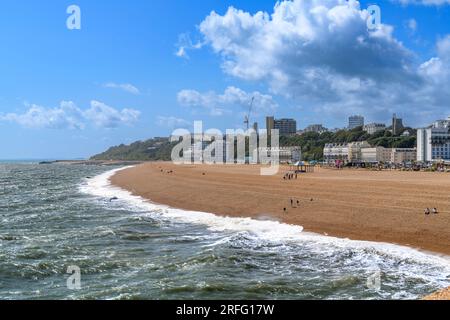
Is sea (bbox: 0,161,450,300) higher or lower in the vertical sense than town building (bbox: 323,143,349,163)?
lower

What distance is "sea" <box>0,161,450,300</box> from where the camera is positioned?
41.2 feet

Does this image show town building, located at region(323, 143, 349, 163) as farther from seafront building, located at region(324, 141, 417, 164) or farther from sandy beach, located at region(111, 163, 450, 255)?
sandy beach, located at region(111, 163, 450, 255)

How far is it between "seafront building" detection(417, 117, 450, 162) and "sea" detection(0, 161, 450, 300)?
11826cm

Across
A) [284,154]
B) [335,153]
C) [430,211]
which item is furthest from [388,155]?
[430,211]

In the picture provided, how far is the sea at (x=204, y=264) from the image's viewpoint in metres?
12.6

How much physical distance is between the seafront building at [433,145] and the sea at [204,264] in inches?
4656

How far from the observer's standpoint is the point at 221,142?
199 meters

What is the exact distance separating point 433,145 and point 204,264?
12781cm

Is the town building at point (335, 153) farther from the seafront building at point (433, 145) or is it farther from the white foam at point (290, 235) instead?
the white foam at point (290, 235)

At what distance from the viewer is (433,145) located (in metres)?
128

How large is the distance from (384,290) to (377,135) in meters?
190

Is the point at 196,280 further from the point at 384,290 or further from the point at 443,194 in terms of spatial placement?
the point at 443,194
